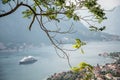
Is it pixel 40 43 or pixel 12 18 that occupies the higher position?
pixel 12 18

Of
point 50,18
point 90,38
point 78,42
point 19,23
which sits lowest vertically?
point 90,38

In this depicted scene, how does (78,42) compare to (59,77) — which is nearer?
(78,42)

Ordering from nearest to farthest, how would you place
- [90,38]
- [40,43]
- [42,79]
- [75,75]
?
[75,75] → [42,79] → [40,43] → [90,38]

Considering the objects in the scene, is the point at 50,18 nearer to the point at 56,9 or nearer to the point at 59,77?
the point at 56,9

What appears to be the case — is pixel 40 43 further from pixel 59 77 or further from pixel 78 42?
pixel 78 42

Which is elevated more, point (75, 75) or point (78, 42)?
point (78, 42)

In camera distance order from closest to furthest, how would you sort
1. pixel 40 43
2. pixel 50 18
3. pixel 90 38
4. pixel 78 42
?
pixel 78 42, pixel 50 18, pixel 40 43, pixel 90 38

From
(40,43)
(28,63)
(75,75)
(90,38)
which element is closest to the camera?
(75,75)

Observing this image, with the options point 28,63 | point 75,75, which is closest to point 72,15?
point 75,75

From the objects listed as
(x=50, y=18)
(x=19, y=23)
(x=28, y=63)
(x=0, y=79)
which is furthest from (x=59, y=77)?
(x=19, y=23)
